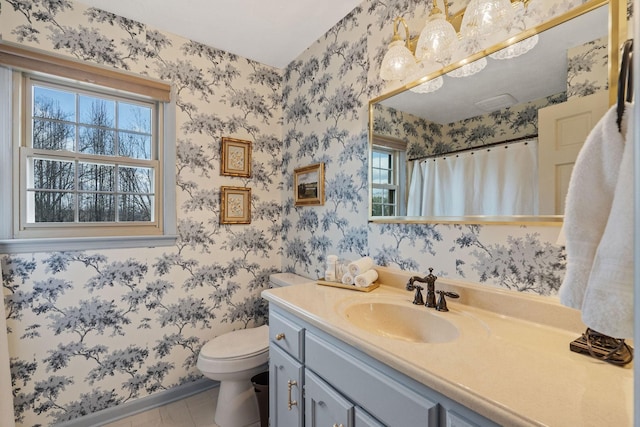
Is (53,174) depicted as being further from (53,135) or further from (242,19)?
(242,19)

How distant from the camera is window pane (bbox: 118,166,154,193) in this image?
1.86 metres

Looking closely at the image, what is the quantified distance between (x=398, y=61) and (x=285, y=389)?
5.09ft

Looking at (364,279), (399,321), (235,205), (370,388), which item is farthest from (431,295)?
(235,205)

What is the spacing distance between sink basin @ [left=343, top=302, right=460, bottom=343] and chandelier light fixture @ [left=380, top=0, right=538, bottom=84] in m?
0.99

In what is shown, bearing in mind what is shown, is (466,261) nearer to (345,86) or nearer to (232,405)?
(345,86)

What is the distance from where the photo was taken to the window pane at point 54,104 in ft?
5.37

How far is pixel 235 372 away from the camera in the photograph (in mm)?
1600

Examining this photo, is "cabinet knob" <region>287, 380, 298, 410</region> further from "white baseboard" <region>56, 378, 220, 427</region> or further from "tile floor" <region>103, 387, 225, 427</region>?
"white baseboard" <region>56, 378, 220, 427</region>

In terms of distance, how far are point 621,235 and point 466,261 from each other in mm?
768

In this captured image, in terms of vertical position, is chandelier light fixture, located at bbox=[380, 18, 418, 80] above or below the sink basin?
above

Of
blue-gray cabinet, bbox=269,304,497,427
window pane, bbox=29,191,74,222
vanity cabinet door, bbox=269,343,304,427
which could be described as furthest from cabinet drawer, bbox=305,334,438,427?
window pane, bbox=29,191,74,222

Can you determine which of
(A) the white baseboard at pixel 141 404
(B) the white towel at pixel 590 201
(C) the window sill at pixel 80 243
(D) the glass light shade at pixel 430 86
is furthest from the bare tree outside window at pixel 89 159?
(B) the white towel at pixel 590 201

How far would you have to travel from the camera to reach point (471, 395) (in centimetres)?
59

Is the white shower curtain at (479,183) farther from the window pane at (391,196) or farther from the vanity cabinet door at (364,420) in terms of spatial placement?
the vanity cabinet door at (364,420)
